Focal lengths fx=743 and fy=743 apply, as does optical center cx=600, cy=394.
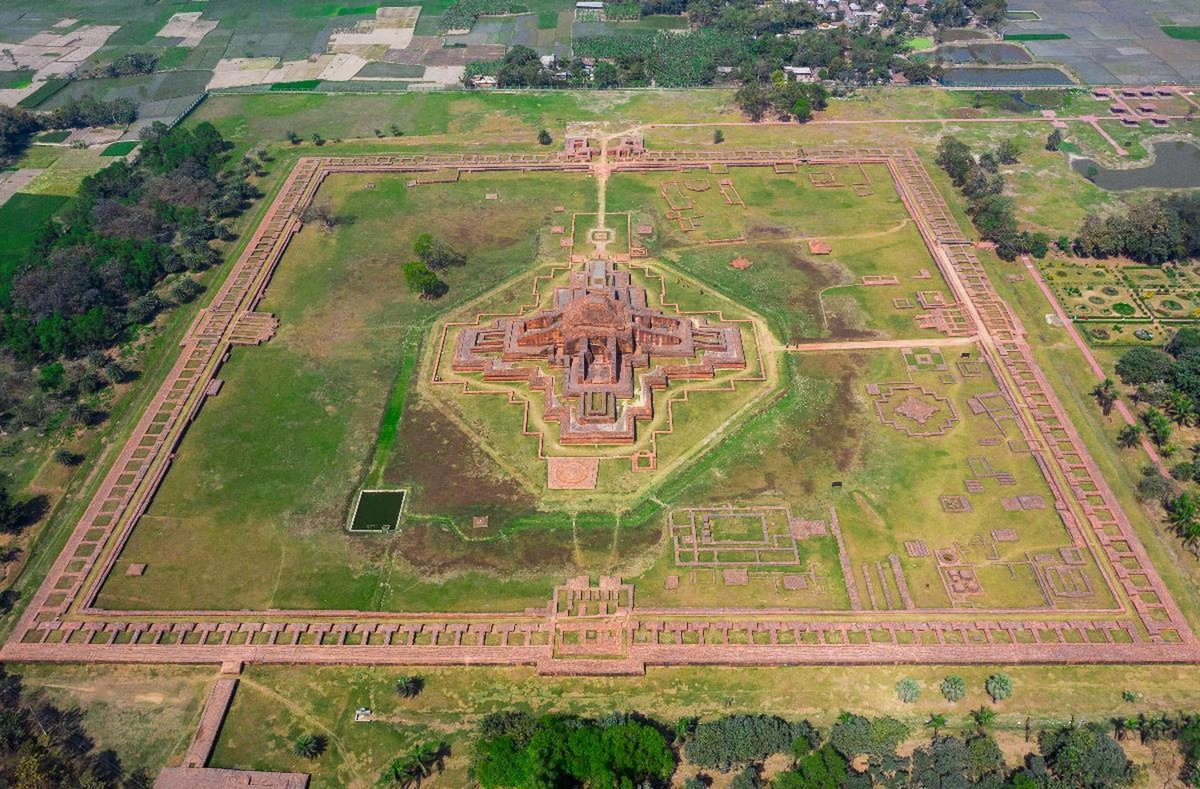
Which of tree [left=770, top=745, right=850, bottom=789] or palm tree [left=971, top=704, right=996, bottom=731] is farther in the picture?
palm tree [left=971, top=704, right=996, bottom=731]

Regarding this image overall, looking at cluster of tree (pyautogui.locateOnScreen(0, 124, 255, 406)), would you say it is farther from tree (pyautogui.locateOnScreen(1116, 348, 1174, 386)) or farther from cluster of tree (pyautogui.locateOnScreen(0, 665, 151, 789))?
tree (pyautogui.locateOnScreen(1116, 348, 1174, 386))

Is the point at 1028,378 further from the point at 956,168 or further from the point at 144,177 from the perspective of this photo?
the point at 144,177

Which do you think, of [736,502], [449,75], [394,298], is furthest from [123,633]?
[449,75]

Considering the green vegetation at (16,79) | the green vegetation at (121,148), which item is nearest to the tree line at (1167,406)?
the green vegetation at (121,148)

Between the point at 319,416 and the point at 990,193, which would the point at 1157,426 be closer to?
the point at 990,193

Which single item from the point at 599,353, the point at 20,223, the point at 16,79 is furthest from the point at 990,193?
the point at 16,79

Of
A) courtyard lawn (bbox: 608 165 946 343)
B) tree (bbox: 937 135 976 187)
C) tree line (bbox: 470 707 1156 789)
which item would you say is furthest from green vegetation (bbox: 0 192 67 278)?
tree (bbox: 937 135 976 187)
